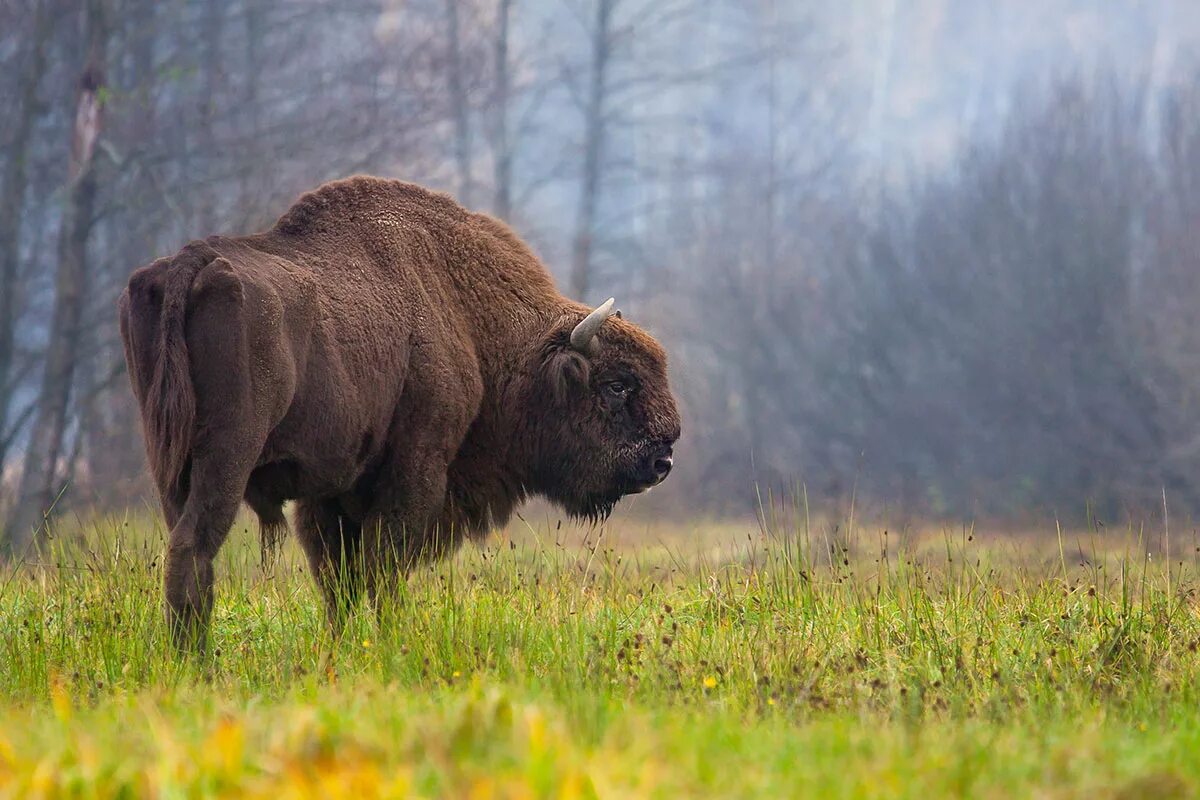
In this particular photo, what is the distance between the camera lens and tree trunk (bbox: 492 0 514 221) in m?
24.5

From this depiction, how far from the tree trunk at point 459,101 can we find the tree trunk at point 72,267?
5.51 meters

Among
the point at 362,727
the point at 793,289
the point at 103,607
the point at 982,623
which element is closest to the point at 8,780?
the point at 362,727

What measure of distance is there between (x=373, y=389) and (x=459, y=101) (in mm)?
16421

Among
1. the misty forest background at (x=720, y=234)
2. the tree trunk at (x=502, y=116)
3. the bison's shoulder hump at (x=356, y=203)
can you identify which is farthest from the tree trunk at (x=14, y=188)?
the bison's shoulder hump at (x=356, y=203)

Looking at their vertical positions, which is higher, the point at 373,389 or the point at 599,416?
the point at 373,389

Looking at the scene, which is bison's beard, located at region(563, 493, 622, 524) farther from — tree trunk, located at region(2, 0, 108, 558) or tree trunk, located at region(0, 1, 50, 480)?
tree trunk, located at region(0, 1, 50, 480)

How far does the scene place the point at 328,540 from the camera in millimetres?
7453

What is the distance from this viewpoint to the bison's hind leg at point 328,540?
7.24 metres

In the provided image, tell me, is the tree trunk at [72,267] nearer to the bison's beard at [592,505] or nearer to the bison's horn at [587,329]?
the bison's beard at [592,505]

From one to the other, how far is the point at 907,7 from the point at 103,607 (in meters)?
48.2

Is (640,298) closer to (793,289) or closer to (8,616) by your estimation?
(793,289)

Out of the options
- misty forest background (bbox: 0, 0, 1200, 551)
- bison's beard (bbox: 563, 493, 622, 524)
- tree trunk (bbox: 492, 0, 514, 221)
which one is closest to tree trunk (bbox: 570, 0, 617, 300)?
misty forest background (bbox: 0, 0, 1200, 551)

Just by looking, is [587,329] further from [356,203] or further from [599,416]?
[356,203]

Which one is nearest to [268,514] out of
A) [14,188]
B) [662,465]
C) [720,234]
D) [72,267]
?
[662,465]
